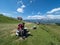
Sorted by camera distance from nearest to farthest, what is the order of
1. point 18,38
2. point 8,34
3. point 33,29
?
1. point 18,38
2. point 8,34
3. point 33,29

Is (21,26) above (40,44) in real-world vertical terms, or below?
above

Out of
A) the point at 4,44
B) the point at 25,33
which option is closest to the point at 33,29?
the point at 25,33

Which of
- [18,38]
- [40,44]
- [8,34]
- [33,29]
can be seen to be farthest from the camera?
[33,29]

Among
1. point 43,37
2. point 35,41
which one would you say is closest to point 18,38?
point 35,41

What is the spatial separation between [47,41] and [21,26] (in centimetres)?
803

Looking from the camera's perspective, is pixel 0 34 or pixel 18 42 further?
pixel 0 34

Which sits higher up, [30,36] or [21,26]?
[21,26]

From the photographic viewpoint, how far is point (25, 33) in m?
38.7

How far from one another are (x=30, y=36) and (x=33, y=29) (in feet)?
21.2

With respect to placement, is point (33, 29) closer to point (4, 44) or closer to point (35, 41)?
point (35, 41)

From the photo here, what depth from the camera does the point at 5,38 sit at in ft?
124

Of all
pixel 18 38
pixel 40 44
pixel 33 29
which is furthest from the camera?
pixel 33 29

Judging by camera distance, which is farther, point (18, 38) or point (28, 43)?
point (18, 38)

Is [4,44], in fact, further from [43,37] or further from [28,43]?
[43,37]
